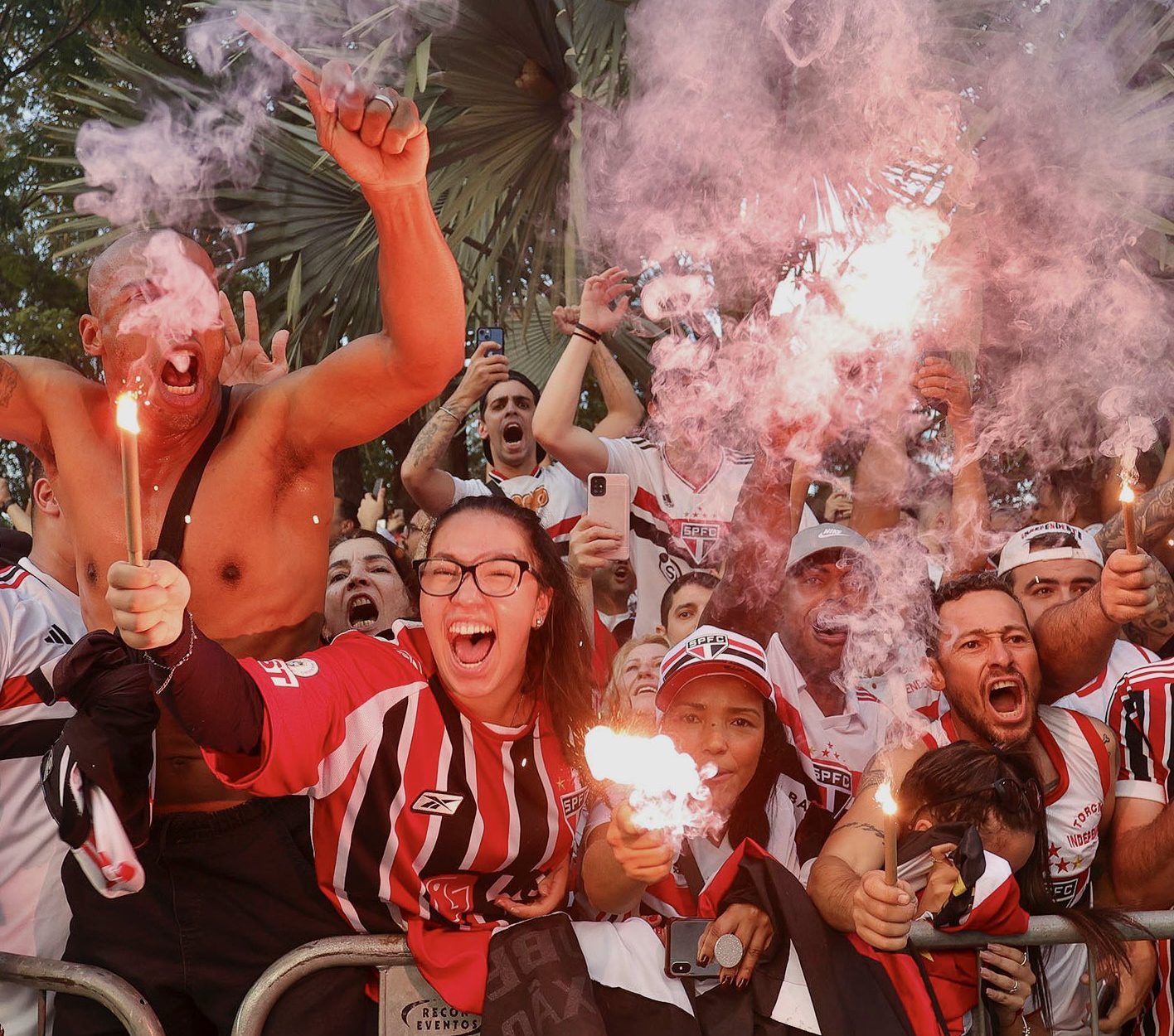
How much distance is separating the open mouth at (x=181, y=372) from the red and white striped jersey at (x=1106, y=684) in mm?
2288

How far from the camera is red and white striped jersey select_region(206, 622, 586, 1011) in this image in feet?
8.55

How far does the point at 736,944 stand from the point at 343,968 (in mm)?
801

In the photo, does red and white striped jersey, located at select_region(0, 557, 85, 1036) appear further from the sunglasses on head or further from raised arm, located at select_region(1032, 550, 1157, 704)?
raised arm, located at select_region(1032, 550, 1157, 704)

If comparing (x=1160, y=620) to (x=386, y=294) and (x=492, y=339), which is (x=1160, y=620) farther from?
(x=386, y=294)

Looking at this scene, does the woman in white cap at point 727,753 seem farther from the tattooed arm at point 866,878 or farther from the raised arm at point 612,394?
the raised arm at point 612,394

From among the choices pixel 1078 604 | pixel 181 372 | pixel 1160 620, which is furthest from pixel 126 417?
pixel 1160 620

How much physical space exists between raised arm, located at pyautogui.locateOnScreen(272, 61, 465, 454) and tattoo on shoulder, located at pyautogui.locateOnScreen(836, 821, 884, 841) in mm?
1318

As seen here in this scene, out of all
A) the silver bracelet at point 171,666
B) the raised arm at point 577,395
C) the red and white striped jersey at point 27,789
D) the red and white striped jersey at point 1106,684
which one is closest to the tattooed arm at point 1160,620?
the red and white striped jersey at point 1106,684

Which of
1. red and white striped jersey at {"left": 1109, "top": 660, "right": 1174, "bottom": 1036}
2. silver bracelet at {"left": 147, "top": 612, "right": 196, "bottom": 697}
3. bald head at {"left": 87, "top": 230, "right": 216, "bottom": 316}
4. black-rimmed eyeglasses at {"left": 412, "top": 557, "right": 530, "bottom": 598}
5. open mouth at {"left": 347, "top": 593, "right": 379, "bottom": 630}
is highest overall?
bald head at {"left": 87, "top": 230, "right": 216, "bottom": 316}

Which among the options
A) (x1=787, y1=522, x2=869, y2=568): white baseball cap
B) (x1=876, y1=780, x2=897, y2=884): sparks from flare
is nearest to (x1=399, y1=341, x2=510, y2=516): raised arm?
(x1=787, y1=522, x2=869, y2=568): white baseball cap

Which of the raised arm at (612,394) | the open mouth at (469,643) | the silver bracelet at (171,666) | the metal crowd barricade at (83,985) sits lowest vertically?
the metal crowd barricade at (83,985)

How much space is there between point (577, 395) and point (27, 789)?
240 cm

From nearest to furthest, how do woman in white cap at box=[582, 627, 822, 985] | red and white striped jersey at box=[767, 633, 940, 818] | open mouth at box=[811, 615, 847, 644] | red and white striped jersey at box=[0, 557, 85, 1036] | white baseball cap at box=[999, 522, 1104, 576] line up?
red and white striped jersey at box=[0, 557, 85, 1036]
woman in white cap at box=[582, 627, 822, 985]
red and white striped jersey at box=[767, 633, 940, 818]
open mouth at box=[811, 615, 847, 644]
white baseball cap at box=[999, 522, 1104, 576]

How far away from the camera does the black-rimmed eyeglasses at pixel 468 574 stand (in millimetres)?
2805
